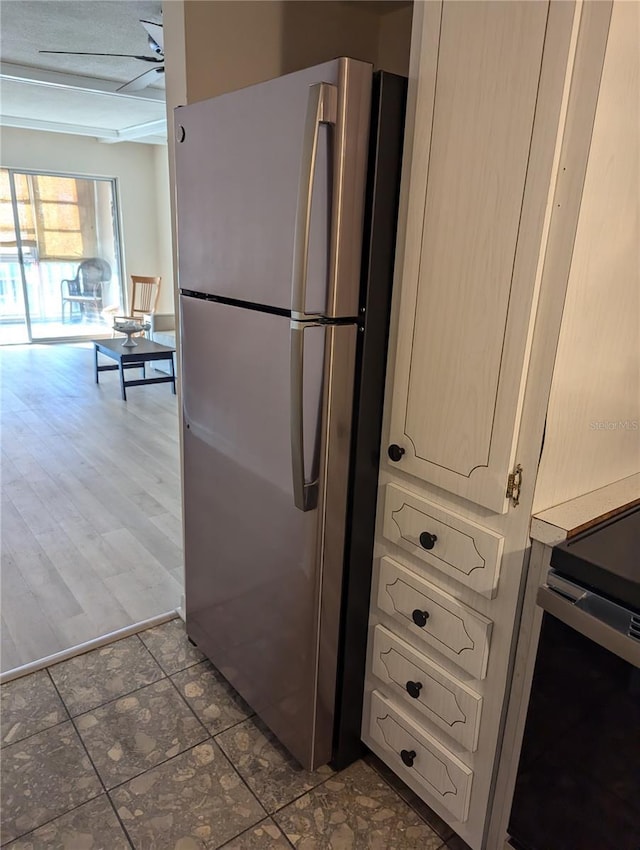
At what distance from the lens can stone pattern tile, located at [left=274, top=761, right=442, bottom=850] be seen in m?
1.51

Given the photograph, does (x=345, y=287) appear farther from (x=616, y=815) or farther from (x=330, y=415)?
(x=616, y=815)

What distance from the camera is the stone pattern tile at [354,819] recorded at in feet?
4.96

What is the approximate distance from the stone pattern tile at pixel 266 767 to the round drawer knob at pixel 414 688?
1.47ft

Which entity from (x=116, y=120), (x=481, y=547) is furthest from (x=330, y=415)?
(x=116, y=120)

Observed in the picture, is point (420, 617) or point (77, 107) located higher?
point (77, 107)

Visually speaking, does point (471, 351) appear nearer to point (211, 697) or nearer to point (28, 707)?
point (211, 697)

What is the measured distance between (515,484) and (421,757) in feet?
2.69

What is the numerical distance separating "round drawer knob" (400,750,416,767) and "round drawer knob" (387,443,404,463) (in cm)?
77

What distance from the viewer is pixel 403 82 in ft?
4.02

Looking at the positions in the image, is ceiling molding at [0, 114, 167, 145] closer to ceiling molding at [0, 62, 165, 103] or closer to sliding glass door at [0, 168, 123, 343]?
sliding glass door at [0, 168, 123, 343]

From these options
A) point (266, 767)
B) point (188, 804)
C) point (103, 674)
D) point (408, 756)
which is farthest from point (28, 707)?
point (408, 756)

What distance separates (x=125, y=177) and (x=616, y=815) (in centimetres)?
897

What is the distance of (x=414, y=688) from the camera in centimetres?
148

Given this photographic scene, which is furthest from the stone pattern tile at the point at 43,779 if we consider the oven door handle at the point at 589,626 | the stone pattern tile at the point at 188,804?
the oven door handle at the point at 589,626
